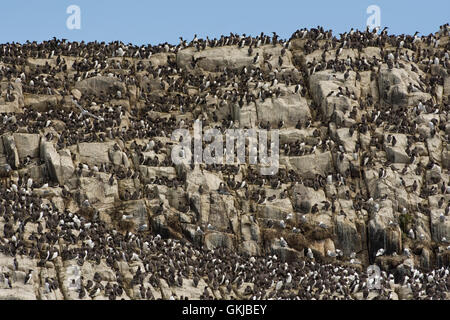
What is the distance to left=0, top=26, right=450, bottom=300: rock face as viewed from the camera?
2414 inches

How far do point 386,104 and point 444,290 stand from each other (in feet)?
88.1

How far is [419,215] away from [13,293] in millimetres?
33396

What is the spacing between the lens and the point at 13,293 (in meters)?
53.9

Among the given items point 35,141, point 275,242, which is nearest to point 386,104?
point 275,242

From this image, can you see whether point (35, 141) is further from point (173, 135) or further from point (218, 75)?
point (218, 75)

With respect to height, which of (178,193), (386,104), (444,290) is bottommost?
(444,290)

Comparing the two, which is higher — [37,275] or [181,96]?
[181,96]

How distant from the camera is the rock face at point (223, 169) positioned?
6131 cm

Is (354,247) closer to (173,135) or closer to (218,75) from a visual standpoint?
(173,135)

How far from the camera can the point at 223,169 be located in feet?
249
